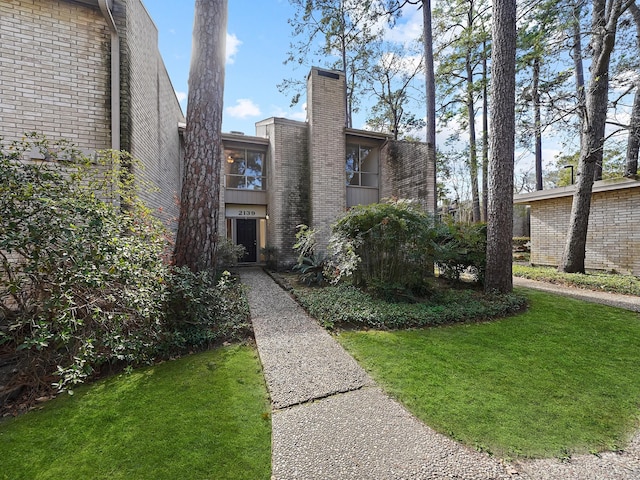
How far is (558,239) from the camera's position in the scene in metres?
9.84

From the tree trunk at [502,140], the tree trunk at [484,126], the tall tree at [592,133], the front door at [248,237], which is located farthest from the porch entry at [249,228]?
the tree trunk at [484,126]

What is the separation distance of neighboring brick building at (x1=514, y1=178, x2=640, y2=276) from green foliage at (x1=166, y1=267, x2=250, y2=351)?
37.1ft

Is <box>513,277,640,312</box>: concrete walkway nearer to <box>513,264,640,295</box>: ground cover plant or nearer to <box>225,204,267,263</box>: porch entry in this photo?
<box>513,264,640,295</box>: ground cover plant

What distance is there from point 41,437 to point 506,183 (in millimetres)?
7730

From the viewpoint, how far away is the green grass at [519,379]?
2023mm

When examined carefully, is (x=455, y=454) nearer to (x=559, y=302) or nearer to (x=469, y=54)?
(x=559, y=302)

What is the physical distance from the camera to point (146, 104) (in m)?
6.30

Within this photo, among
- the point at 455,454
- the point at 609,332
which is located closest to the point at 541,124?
the point at 609,332

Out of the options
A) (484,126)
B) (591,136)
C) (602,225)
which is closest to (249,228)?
(591,136)

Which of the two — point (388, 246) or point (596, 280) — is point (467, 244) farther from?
point (596, 280)

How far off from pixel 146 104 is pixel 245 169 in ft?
19.3

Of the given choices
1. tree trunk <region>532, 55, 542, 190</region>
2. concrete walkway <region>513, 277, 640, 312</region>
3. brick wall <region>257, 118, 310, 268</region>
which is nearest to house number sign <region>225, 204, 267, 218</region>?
brick wall <region>257, 118, 310, 268</region>

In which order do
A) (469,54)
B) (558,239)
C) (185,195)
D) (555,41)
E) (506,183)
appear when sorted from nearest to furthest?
(185,195), (506,183), (555,41), (558,239), (469,54)

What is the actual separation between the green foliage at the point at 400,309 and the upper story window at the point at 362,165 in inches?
302
